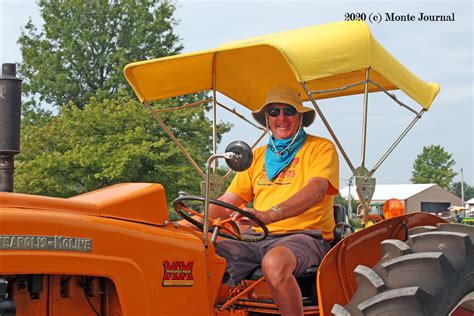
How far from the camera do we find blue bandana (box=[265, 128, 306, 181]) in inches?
200

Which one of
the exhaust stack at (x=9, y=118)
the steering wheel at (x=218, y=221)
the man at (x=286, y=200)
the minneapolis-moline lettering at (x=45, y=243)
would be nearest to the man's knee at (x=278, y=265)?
the man at (x=286, y=200)

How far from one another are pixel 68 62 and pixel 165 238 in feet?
111

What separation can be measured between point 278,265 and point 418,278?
826 millimetres

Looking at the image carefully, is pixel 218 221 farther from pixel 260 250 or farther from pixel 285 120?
pixel 285 120

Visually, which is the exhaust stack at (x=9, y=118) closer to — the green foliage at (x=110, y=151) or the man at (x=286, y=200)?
the man at (x=286, y=200)

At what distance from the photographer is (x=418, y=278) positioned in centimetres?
399

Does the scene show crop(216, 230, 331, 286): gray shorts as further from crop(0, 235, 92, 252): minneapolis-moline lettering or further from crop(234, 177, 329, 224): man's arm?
crop(0, 235, 92, 252): minneapolis-moline lettering

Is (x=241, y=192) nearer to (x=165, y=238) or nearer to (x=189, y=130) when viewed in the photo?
(x=165, y=238)

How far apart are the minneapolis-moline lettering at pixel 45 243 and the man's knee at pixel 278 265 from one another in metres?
1.24

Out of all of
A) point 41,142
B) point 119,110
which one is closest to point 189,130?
point 119,110

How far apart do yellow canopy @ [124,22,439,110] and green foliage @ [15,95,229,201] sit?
16.1 meters

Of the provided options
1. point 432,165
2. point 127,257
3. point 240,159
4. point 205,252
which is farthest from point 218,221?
point 432,165

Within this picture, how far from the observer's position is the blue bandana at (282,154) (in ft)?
16.7

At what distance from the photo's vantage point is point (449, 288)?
4.08 m
